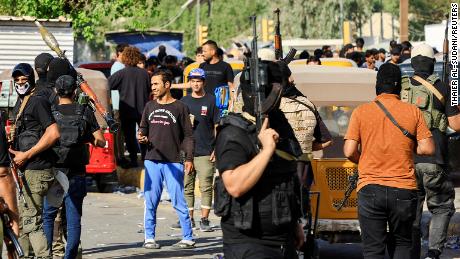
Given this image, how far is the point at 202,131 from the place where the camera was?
46.7 feet

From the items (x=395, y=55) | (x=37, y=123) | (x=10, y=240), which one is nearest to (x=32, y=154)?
(x=37, y=123)

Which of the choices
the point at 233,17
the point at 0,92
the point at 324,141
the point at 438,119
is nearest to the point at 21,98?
the point at 324,141

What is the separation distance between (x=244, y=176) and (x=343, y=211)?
521 centimetres

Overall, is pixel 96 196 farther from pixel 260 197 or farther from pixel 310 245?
pixel 260 197

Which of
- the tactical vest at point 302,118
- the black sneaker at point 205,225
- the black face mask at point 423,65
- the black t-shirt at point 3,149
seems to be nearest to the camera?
the black t-shirt at point 3,149

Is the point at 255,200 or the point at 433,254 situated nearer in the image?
the point at 255,200

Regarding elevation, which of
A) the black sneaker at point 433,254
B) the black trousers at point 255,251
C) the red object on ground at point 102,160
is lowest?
the black sneaker at point 433,254

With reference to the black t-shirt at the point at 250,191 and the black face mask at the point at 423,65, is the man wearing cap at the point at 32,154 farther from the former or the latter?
the black face mask at the point at 423,65

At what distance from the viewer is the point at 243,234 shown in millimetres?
6777

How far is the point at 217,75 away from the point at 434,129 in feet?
17.7

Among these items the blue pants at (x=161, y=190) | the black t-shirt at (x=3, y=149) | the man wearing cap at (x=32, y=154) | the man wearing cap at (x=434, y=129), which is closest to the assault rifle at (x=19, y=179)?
the man wearing cap at (x=32, y=154)

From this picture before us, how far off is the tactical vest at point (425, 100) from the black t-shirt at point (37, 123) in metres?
3.30

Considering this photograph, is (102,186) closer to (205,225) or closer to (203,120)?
(205,225)

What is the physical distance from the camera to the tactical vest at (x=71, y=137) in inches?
408
